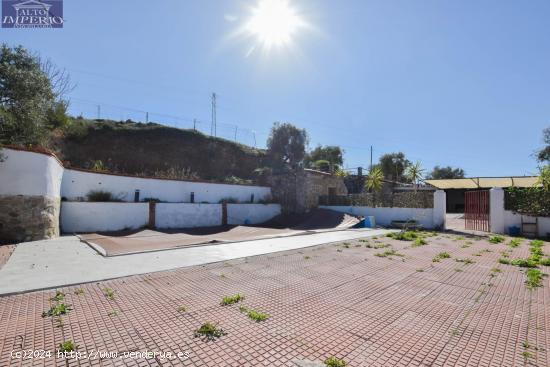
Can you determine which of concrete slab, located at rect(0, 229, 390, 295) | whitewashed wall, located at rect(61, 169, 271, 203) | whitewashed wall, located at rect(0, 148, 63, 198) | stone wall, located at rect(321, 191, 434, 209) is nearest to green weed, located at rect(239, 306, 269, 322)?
concrete slab, located at rect(0, 229, 390, 295)

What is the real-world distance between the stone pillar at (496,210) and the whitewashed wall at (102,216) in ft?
54.3

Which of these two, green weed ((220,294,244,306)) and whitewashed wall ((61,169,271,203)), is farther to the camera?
whitewashed wall ((61,169,271,203))

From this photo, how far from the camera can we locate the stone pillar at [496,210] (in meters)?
12.8

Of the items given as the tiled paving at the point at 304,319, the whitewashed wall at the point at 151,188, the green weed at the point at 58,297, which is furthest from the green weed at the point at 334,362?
the whitewashed wall at the point at 151,188

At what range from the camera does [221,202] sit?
16.5 metres

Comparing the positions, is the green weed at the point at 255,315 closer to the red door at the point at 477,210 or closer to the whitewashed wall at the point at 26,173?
the whitewashed wall at the point at 26,173

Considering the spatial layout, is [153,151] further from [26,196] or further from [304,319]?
[304,319]

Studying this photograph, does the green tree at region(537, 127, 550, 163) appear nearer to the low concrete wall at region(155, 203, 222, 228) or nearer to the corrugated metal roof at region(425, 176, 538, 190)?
the corrugated metal roof at region(425, 176, 538, 190)

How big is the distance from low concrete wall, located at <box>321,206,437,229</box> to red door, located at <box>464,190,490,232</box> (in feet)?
6.08

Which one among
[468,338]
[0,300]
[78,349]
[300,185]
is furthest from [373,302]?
[300,185]

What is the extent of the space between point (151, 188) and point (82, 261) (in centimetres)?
828

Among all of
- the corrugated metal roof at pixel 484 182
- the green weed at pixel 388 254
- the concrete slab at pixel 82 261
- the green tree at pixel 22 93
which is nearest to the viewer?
the concrete slab at pixel 82 261

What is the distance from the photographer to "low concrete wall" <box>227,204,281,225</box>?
656 inches

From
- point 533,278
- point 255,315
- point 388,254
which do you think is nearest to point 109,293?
point 255,315
